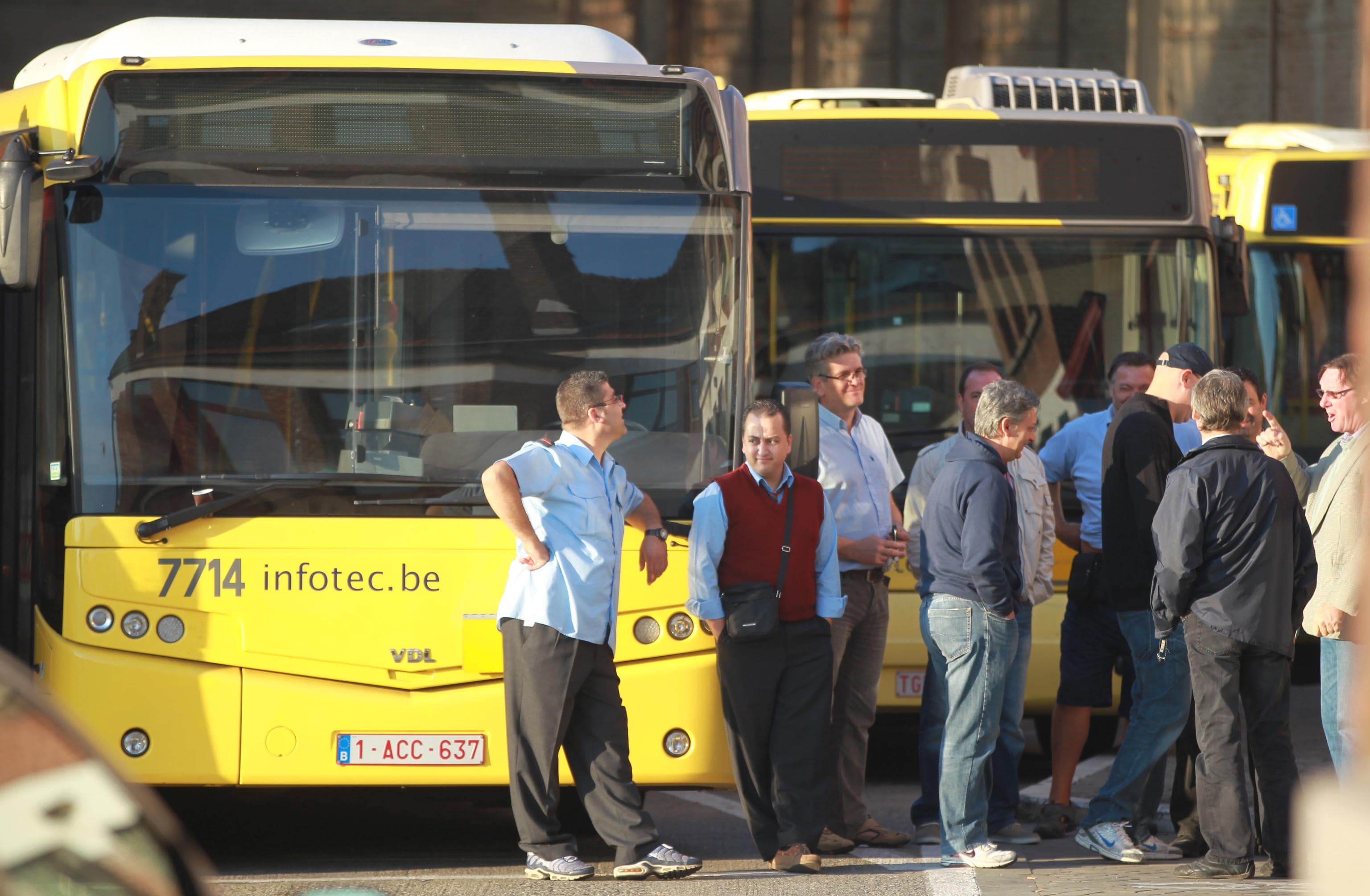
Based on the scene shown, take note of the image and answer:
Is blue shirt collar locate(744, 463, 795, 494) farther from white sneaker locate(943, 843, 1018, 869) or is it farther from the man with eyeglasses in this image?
white sneaker locate(943, 843, 1018, 869)

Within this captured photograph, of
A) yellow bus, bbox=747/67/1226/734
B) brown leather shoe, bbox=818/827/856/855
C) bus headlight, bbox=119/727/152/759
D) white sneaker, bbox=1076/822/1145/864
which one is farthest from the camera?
yellow bus, bbox=747/67/1226/734

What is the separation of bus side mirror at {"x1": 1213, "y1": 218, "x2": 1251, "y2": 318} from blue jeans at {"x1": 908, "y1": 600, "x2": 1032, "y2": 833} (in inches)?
109

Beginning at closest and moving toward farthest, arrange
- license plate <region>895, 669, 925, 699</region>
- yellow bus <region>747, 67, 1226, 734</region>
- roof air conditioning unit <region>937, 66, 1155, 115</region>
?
license plate <region>895, 669, 925, 699</region> < yellow bus <region>747, 67, 1226, 734</region> < roof air conditioning unit <region>937, 66, 1155, 115</region>

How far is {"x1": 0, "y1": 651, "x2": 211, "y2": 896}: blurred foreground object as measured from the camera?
1899mm


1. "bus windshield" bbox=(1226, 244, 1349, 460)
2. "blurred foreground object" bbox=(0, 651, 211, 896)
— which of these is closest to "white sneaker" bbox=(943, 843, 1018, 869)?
"blurred foreground object" bbox=(0, 651, 211, 896)

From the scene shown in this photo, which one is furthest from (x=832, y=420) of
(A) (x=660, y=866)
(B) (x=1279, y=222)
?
(B) (x=1279, y=222)

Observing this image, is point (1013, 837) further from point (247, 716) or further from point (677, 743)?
point (247, 716)

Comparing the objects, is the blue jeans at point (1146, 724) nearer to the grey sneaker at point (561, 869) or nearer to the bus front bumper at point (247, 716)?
the grey sneaker at point (561, 869)

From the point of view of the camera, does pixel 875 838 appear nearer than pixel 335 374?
No

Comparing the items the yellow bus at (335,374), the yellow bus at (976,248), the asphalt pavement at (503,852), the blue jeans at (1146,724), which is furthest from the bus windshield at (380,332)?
the yellow bus at (976,248)

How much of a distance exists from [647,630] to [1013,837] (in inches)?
65.5

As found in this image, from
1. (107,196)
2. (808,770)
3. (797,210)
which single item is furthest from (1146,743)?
(107,196)

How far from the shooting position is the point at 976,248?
8438 millimetres

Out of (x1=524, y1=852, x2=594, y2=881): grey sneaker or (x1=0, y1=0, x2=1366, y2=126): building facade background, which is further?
(x1=0, y1=0, x2=1366, y2=126): building facade background
